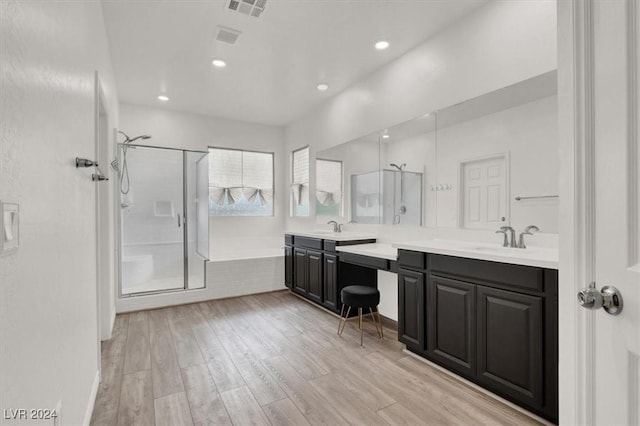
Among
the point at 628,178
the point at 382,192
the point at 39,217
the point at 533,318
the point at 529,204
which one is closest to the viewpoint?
the point at 628,178

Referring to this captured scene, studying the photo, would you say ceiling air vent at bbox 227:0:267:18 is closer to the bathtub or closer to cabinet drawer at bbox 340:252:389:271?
cabinet drawer at bbox 340:252:389:271

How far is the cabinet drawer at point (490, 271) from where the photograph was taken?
1721 mm

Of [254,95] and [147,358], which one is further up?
[254,95]

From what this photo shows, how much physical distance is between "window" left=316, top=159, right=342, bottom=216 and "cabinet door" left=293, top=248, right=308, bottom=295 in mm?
641

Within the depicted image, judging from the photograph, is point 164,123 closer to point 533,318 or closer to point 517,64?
point 517,64

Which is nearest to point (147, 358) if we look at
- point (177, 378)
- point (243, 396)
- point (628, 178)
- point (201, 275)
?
point (177, 378)

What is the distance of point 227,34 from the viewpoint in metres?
2.69

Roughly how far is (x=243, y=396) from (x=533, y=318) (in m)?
1.75

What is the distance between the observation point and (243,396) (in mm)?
2002

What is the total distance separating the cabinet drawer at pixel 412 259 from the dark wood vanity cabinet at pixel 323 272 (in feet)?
3.11

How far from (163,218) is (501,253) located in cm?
411

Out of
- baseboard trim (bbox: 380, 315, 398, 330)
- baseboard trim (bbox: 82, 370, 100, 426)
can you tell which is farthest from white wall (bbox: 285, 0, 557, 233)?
baseboard trim (bbox: 82, 370, 100, 426)

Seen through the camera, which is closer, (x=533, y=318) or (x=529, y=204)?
(x=533, y=318)

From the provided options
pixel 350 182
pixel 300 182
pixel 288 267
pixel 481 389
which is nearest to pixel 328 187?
pixel 350 182
